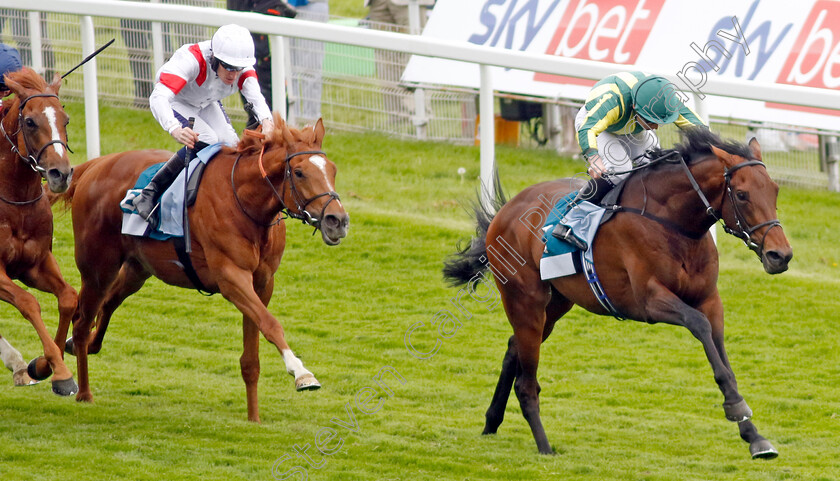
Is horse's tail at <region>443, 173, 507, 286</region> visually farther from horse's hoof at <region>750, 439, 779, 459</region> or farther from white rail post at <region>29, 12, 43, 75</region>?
white rail post at <region>29, 12, 43, 75</region>

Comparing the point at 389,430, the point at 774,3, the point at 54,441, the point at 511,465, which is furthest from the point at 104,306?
the point at 774,3

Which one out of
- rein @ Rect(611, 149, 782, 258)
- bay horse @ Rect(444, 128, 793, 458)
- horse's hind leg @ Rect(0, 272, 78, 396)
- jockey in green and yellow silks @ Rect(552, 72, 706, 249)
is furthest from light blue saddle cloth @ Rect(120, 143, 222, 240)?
rein @ Rect(611, 149, 782, 258)

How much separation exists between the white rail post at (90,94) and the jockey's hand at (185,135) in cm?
332

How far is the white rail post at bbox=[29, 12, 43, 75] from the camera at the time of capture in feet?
35.9

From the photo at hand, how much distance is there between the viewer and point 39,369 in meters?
6.12

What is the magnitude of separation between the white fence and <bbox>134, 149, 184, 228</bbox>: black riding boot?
105 inches

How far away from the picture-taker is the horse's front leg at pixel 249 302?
5613 millimetres

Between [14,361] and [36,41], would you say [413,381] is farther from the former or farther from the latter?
[36,41]

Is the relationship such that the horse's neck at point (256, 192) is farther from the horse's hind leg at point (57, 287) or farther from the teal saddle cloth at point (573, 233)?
the teal saddle cloth at point (573, 233)

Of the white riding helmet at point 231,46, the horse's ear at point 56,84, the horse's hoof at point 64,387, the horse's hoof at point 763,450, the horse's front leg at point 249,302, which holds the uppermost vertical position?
the white riding helmet at point 231,46

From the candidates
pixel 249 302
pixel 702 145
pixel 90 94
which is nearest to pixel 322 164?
pixel 249 302

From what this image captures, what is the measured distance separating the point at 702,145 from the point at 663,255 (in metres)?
0.53

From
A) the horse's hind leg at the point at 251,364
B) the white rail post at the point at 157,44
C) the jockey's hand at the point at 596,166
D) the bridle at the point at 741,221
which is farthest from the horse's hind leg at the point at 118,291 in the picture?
the white rail post at the point at 157,44

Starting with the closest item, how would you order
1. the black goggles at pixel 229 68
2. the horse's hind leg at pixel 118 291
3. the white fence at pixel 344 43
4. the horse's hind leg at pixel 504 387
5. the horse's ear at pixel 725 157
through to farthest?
the horse's ear at pixel 725 157 → the black goggles at pixel 229 68 → the horse's hind leg at pixel 504 387 → the horse's hind leg at pixel 118 291 → the white fence at pixel 344 43
